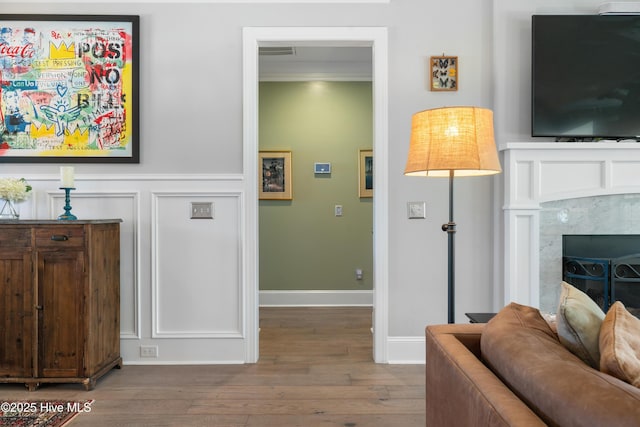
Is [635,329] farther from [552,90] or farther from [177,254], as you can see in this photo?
[177,254]

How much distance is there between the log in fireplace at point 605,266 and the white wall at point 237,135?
1.79 feet

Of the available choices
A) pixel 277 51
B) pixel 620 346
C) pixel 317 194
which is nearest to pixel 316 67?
pixel 277 51

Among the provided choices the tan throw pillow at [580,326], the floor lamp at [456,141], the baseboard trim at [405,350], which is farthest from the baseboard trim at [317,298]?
the tan throw pillow at [580,326]

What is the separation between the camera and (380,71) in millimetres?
3076

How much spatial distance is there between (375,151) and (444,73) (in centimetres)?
75

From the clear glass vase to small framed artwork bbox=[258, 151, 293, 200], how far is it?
8.23 ft

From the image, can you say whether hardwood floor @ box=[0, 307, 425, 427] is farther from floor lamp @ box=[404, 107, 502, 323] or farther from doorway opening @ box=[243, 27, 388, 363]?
floor lamp @ box=[404, 107, 502, 323]

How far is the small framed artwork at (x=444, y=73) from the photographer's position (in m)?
3.07

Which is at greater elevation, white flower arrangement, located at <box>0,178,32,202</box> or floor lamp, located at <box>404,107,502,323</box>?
floor lamp, located at <box>404,107,502,323</box>

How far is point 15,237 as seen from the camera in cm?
255

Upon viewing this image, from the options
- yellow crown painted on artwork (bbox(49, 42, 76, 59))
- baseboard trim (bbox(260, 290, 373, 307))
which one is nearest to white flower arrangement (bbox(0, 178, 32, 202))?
yellow crown painted on artwork (bbox(49, 42, 76, 59))

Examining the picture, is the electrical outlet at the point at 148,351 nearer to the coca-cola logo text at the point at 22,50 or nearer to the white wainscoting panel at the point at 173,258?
the white wainscoting panel at the point at 173,258

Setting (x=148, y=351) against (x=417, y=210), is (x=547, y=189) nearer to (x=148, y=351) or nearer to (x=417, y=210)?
(x=417, y=210)

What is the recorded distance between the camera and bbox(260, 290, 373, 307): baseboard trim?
4984 mm
